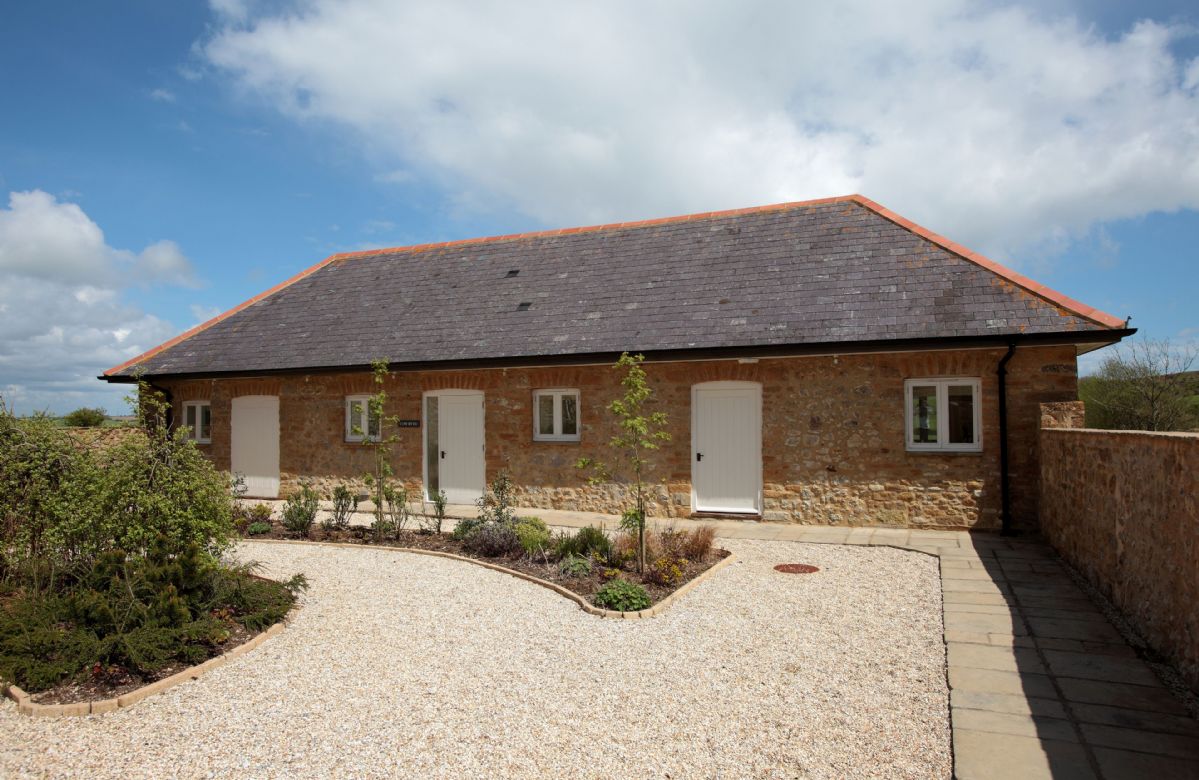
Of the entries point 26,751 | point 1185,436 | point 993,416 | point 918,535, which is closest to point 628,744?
point 26,751

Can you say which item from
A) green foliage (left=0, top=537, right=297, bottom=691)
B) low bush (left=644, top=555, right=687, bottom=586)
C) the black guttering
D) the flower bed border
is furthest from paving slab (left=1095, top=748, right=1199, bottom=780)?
the black guttering

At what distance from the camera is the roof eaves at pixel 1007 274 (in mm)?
9867

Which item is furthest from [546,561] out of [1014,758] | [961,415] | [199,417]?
[199,417]

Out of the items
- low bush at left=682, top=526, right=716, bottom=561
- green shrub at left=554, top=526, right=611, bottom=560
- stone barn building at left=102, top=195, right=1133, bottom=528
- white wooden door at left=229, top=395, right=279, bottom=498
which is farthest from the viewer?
white wooden door at left=229, top=395, right=279, bottom=498

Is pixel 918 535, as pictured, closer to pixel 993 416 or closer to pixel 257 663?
pixel 993 416

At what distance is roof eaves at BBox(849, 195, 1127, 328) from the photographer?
388 inches

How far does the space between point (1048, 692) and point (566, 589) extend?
13.9 feet

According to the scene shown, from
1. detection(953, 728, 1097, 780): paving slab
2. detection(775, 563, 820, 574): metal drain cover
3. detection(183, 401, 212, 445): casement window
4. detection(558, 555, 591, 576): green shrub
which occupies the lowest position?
detection(953, 728, 1097, 780): paving slab

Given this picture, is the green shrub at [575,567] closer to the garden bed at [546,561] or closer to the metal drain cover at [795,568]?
the garden bed at [546,561]

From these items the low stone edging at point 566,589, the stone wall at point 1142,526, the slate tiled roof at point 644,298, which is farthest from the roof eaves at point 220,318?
the stone wall at point 1142,526

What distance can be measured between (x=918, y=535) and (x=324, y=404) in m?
11.1

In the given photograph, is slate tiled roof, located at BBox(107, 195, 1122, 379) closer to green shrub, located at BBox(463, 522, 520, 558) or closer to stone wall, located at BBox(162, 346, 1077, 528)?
stone wall, located at BBox(162, 346, 1077, 528)

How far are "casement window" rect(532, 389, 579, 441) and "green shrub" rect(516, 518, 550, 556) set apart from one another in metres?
3.52

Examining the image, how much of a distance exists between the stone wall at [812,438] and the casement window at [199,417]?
3.99 metres
